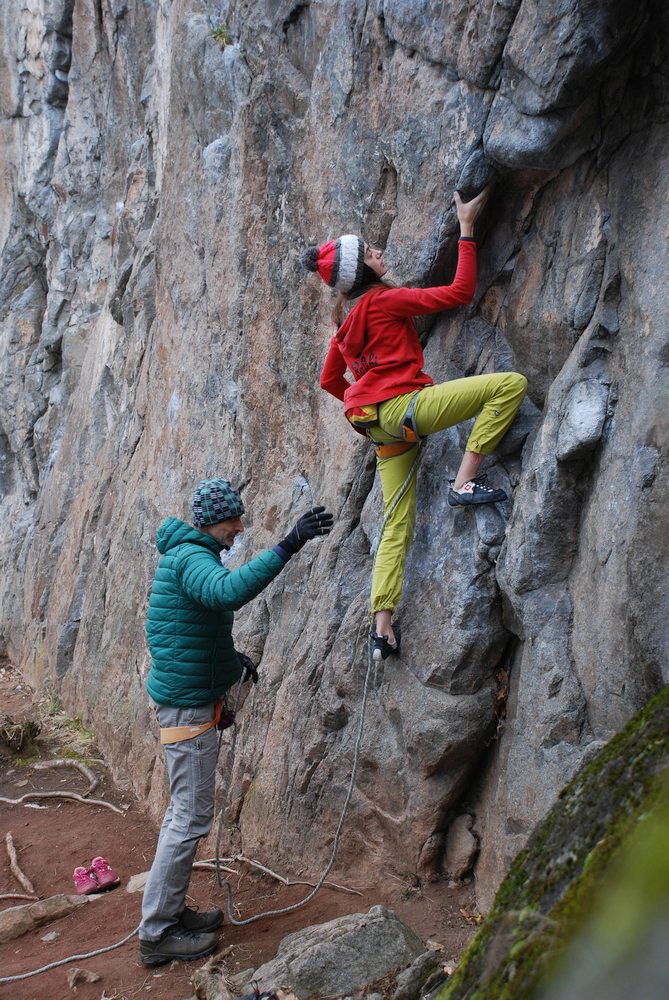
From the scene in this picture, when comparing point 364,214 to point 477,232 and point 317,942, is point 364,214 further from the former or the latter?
point 317,942

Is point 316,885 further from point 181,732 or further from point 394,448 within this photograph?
point 394,448

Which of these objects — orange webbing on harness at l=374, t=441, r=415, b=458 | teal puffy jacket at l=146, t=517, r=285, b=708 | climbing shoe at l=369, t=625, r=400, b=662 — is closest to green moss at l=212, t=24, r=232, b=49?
orange webbing on harness at l=374, t=441, r=415, b=458

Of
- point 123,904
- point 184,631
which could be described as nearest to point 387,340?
point 184,631

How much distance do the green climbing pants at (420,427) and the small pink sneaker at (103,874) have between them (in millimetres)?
3497

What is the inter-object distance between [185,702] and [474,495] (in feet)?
7.26

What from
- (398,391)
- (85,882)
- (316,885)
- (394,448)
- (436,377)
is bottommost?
(85,882)

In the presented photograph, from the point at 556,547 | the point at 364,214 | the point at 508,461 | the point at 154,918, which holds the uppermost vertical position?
the point at 364,214

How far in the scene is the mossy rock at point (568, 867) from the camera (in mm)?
1644

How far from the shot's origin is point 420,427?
5301 mm

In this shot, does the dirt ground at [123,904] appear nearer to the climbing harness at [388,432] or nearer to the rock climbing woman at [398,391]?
Result: the rock climbing woman at [398,391]

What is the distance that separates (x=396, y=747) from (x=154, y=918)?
185 centimetres

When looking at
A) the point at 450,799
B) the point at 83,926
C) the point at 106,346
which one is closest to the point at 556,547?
the point at 450,799

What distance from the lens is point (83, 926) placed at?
246 inches

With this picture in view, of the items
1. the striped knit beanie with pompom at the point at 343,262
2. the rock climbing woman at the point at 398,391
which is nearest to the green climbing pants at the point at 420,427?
the rock climbing woman at the point at 398,391
